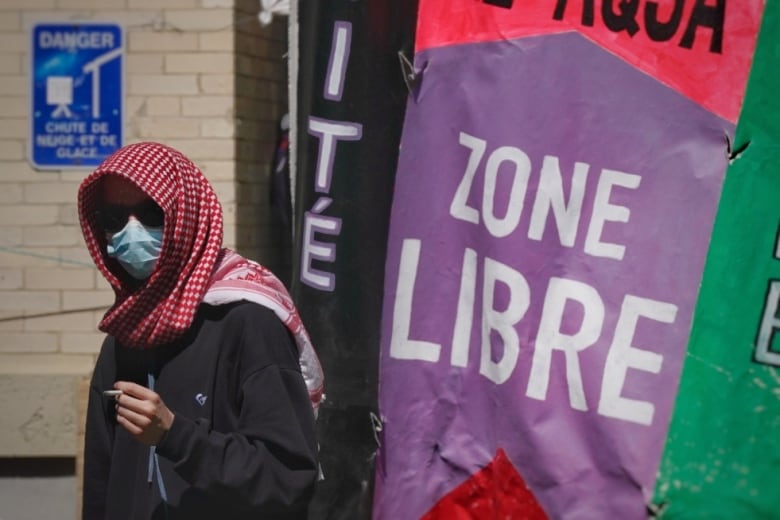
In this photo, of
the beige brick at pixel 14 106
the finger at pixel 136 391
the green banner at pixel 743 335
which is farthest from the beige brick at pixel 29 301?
the finger at pixel 136 391

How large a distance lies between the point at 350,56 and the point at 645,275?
116 centimetres

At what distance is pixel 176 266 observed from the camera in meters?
2.70

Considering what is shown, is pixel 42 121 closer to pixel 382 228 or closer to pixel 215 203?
pixel 382 228

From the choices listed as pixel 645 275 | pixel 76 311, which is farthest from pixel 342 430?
pixel 76 311

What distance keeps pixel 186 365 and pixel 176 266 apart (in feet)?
0.69

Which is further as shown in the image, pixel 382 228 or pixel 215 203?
pixel 382 228

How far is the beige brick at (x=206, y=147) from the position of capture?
581 cm

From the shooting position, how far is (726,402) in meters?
3.83

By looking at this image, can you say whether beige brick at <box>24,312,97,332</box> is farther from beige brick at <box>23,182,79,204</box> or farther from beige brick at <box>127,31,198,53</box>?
beige brick at <box>127,31,198,53</box>

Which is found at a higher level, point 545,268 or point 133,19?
point 133,19

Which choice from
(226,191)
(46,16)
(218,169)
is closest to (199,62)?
(218,169)

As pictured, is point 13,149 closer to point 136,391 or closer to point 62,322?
point 62,322

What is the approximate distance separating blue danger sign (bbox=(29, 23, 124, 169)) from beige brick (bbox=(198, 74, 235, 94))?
1.19 feet

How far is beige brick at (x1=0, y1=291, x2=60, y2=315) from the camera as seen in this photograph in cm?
588
